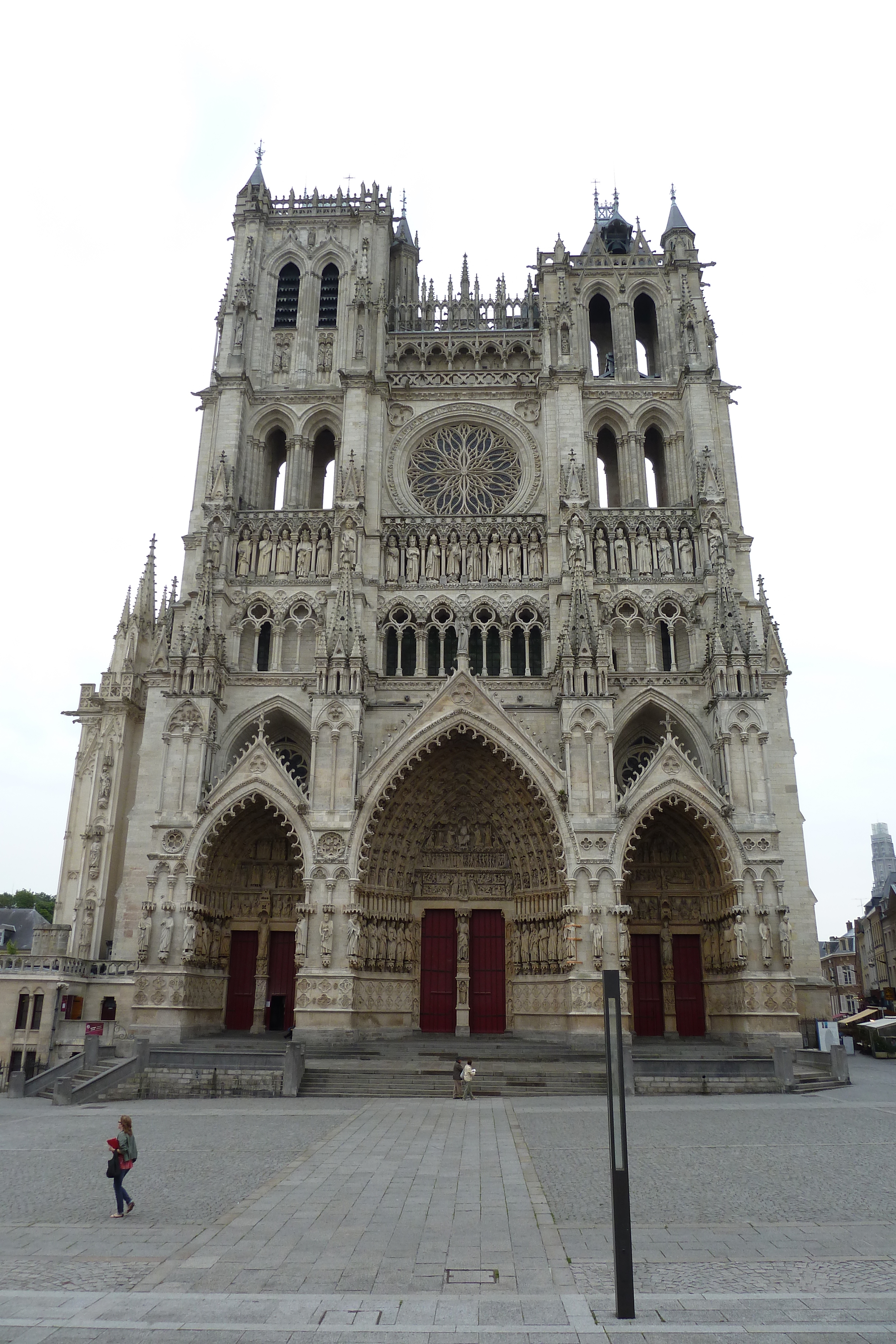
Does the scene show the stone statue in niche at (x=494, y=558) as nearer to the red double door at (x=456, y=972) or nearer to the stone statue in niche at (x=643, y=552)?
the stone statue in niche at (x=643, y=552)

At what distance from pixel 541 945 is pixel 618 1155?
21.8 m

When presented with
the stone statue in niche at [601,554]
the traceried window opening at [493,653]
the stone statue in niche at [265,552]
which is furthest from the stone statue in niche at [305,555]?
the stone statue in niche at [601,554]

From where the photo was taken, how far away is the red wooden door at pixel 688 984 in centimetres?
2958

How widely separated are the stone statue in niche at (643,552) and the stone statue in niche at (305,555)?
1159 cm

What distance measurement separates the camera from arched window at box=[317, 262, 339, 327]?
127 feet

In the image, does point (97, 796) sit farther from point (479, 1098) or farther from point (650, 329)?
point (650, 329)

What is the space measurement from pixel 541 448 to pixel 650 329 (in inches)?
352

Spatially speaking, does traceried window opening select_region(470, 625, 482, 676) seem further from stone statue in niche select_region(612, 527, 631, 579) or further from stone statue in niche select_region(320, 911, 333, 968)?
stone statue in niche select_region(320, 911, 333, 968)

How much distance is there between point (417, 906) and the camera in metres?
30.3

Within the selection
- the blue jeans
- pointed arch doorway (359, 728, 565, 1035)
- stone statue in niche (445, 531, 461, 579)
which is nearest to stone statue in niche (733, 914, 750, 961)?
pointed arch doorway (359, 728, 565, 1035)

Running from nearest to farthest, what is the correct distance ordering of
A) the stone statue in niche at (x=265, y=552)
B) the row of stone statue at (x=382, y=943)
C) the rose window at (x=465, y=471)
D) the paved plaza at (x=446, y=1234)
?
the paved plaza at (x=446, y=1234) < the row of stone statue at (x=382, y=943) < the stone statue in niche at (x=265, y=552) < the rose window at (x=465, y=471)

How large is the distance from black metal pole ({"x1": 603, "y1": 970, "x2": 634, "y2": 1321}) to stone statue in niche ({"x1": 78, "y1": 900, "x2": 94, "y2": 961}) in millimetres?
26382

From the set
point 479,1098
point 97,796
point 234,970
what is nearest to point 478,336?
point 97,796

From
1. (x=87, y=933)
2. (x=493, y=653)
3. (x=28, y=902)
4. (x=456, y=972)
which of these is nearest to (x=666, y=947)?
(x=456, y=972)
